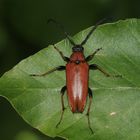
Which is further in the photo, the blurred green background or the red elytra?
the blurred green background

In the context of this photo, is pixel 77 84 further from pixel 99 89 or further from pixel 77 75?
pixel 99 89

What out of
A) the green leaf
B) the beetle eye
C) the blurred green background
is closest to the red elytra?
the beetle eye

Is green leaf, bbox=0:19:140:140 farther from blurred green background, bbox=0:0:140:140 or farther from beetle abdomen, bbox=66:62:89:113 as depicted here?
blurred green background, bbox=0:0:140:140

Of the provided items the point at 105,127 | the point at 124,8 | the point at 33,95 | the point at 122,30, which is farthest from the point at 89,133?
the point at 124,8

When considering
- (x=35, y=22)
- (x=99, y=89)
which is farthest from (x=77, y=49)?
(x=35, y=22)

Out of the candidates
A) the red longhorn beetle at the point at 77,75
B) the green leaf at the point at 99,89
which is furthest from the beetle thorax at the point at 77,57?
the green leaf at the point at 99,89
